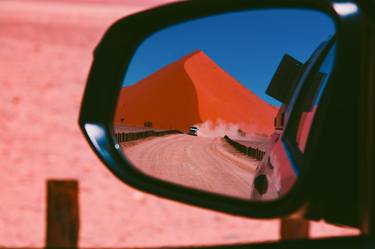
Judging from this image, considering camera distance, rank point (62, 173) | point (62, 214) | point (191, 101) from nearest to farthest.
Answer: point (62, 214) → point (62, 173) → point (191, 101)

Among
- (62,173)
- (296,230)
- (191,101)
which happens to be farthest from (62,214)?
(191,101)

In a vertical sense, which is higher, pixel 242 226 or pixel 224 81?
pixel 224 81

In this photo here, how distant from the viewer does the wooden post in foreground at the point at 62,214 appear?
261cm

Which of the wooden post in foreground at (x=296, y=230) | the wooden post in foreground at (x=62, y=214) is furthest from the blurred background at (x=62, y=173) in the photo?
the wooden post in foreground at (x=296, y=230)

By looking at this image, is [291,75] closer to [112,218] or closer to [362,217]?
[362,217]

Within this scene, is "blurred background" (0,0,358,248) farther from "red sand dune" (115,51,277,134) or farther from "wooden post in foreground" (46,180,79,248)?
"red sand dune" (115,51,277,134)

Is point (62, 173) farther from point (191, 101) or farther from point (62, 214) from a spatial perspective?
point (191, 101)

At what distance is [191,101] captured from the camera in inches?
3927

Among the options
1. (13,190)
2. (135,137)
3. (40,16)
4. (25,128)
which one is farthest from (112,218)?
(40,16)

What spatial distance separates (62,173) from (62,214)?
495 inches

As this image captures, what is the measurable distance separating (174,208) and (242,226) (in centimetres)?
233

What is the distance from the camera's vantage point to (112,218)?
907 cm

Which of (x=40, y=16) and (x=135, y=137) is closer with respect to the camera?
(x=135, y=137)

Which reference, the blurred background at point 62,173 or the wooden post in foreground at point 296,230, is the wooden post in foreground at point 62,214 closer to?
the blurred background at point 62,173
